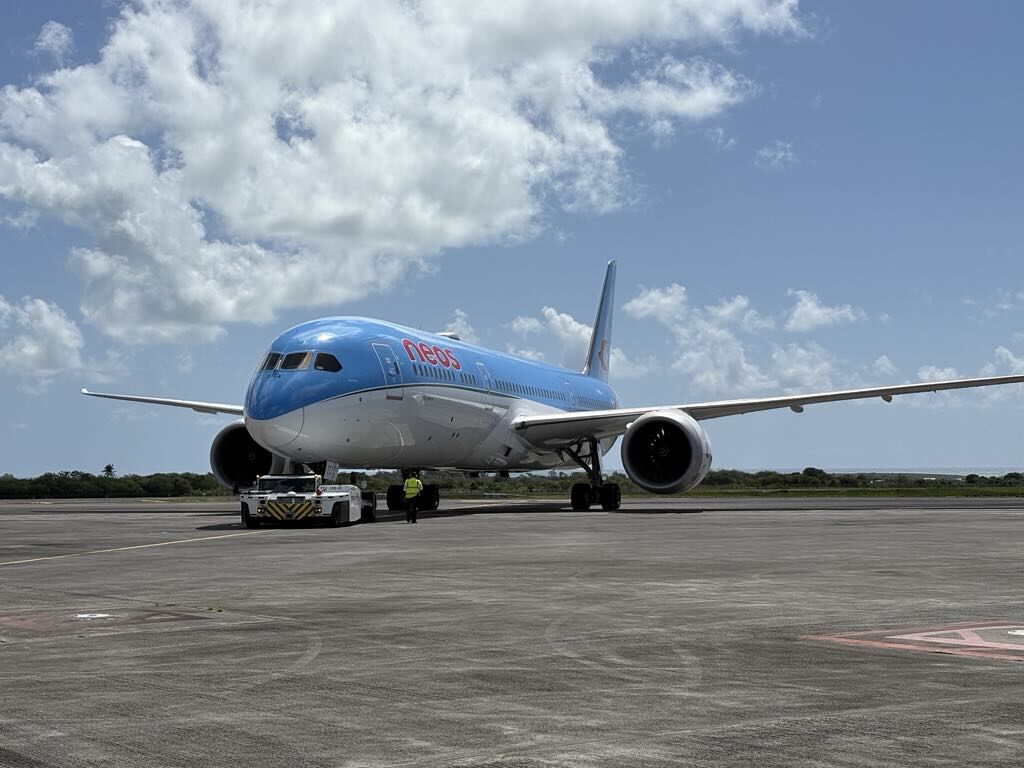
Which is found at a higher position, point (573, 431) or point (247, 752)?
point (573, 431)

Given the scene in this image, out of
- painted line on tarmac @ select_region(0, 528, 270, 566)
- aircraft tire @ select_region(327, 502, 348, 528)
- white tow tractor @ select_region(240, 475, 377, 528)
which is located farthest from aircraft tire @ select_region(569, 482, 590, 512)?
painted line on tarmac @ select_region(0, 528, 270, 566)

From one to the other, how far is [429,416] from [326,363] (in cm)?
415

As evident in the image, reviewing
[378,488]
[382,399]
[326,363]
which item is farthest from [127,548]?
[378,488]

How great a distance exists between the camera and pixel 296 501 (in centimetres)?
2495

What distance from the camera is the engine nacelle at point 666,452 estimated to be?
3056 cm

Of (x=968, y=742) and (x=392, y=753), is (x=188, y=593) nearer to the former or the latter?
(x=392, y=753)

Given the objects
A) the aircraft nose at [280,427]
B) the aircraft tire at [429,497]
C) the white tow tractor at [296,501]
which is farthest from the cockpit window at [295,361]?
the aircraft tire at [429,497]

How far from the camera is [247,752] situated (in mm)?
A: 5129

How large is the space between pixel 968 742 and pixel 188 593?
8.46m

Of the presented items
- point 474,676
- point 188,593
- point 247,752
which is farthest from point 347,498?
point 247,752

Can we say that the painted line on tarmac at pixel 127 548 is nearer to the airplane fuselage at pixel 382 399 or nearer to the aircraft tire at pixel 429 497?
the airplane fuselage at pixel 382 399

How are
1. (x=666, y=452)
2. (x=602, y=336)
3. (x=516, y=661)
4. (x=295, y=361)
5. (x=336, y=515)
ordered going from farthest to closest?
1. (x=602, y=336)
2. (x=666, y=452)
3. (x=295, y=361)
4. (x=336, y=515)
5. (x=516, y=661)

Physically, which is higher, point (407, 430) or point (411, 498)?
point (407, 430)

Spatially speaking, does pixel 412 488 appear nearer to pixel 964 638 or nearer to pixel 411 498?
pixel 411 498
